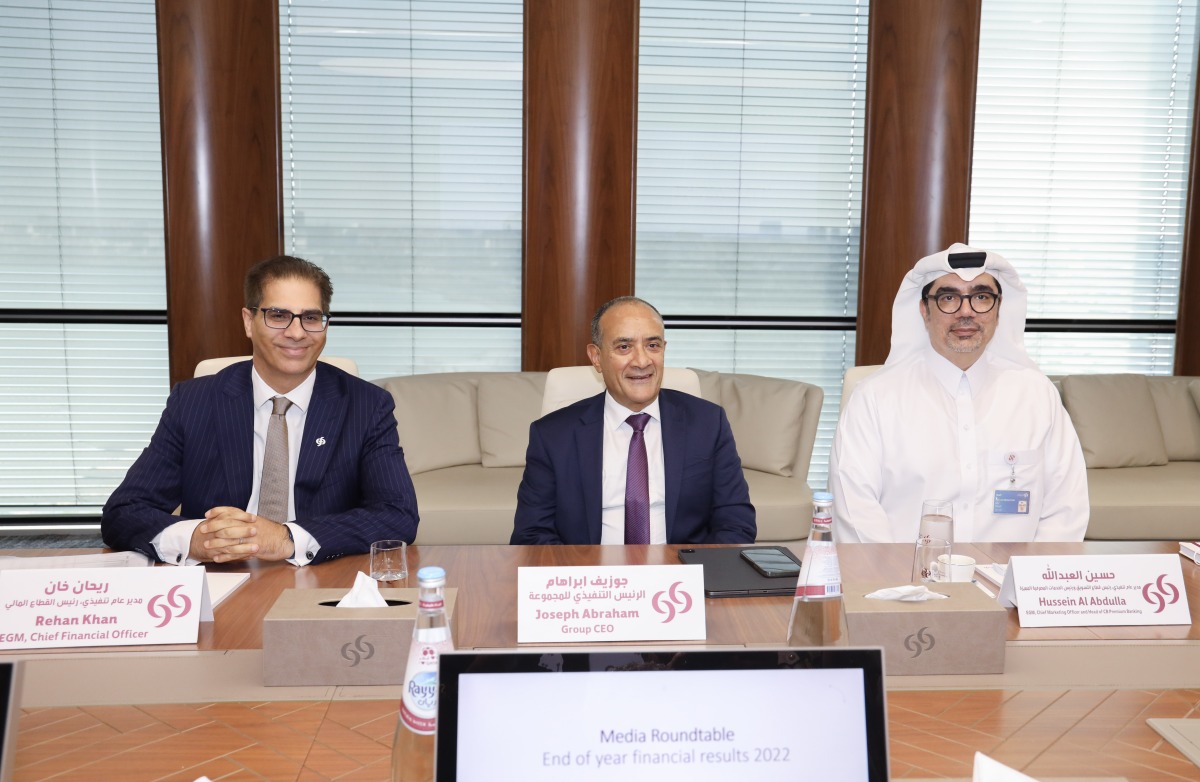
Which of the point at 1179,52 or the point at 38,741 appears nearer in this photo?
the point at 38,741

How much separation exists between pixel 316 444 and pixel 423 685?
1575mm

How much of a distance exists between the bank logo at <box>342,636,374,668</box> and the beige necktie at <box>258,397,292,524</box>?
3.63 feet

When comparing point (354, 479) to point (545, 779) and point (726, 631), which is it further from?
point (545, 779)

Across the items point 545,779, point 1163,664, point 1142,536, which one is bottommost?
point 1142,536

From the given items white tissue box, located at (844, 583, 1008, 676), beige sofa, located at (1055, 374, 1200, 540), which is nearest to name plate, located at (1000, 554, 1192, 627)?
white tissue box, located at (844, 583, 1008, 676)

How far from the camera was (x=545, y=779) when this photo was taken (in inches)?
36.3

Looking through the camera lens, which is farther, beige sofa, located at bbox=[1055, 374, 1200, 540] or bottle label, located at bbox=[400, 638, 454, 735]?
beige sofa, located at bbox=[1055, 374, 1200, 540]

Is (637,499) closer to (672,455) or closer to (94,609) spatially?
(672,455)

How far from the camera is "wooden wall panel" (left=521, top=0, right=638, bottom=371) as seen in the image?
530 cm

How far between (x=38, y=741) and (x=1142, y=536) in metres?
4.75

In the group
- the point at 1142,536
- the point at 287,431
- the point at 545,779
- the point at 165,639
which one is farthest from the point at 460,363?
the point at 545,779

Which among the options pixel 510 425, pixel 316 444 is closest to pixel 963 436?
pixel 316 444

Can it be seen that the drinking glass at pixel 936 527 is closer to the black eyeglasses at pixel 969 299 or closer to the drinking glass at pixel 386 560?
the drinking glass at pixel 386 560

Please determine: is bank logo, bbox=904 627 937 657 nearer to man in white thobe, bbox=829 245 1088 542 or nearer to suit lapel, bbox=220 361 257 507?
man in white thobe, bbox=829 245 1088 542
